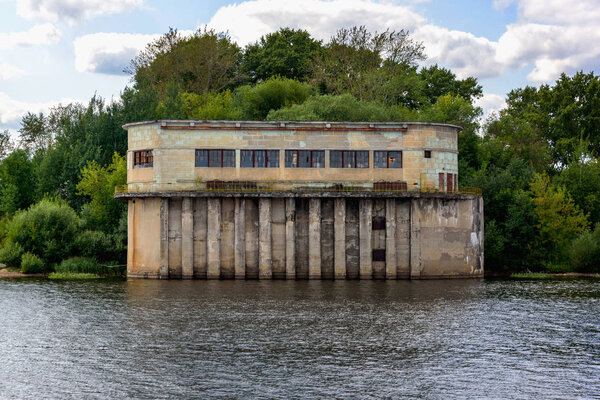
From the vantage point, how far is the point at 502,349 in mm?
33906

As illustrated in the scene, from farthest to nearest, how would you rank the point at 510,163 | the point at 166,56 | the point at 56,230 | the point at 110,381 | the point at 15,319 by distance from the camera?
the point at 166,56 < the point at 510,163 < the point at 56,230 < the point at 15,319 < the point at 110,381

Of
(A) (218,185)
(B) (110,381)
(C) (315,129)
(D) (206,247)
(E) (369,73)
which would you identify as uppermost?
(E) (369,73)

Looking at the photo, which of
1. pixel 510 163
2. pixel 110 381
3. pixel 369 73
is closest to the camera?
pixel 110 381

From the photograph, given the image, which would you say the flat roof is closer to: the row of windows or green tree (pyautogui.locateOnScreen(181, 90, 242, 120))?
the row of windows

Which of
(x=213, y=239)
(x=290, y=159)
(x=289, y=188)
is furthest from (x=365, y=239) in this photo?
(x=213, y=239)

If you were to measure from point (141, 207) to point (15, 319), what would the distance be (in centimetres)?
1999

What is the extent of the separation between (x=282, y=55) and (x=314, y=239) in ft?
159

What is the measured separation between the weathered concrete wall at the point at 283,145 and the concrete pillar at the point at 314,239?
2430 mm

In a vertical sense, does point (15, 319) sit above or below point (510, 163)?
below

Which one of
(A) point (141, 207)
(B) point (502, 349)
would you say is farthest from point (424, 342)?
(A) point (141, 207)

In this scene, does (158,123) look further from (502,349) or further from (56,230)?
(502,349)

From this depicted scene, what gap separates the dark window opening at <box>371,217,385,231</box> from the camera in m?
59.1

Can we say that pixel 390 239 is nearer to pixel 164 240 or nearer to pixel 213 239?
pixel 213 239

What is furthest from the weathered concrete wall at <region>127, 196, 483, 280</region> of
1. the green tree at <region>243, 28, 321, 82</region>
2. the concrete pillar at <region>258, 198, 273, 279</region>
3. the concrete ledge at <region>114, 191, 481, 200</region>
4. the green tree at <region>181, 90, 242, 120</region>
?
the green tree at <region>243, 28, 321, 82</region>
